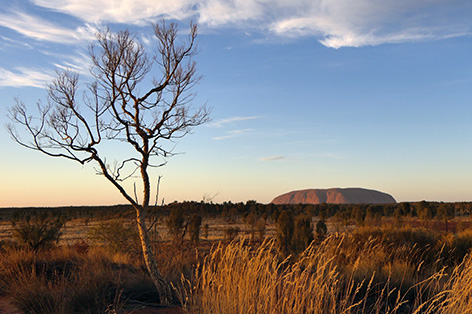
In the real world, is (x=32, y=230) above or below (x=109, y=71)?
below

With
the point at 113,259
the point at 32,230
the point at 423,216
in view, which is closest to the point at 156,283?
the point at 113,259

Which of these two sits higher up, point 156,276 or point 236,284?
point 236,284

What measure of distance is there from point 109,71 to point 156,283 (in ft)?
14.7

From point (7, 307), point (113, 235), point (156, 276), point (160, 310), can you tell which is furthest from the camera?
point (113, 235)

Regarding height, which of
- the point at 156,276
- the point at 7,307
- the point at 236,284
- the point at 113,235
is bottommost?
the point at 7,307

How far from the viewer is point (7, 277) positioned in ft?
30.8

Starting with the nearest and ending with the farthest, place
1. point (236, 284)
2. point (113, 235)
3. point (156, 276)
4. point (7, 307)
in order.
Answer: point (236, 284)
point (7, 307)
point (156, 276)
point (113, 235)

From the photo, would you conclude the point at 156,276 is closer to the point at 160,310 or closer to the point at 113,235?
the point at 160,310

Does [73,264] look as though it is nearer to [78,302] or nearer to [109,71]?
[78,302]

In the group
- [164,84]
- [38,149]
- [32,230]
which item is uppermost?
[164,84]

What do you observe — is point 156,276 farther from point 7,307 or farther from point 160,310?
point 7,307

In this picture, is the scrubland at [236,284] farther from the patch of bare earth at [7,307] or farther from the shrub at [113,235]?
the shrub at [113,235]

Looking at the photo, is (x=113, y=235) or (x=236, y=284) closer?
(x=236, y=284)

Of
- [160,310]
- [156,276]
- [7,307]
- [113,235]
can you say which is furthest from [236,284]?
[113,235]
